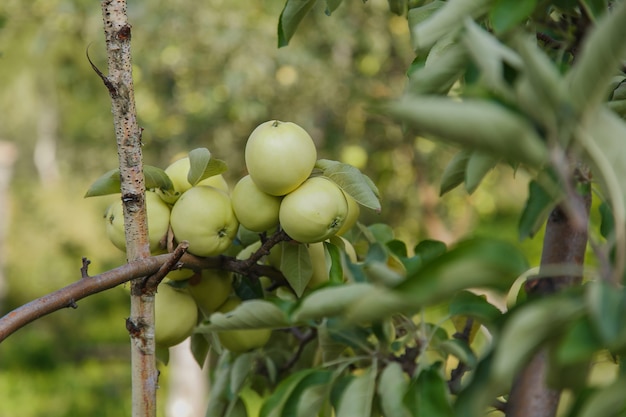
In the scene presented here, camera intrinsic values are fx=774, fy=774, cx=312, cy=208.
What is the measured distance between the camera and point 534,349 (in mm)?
420

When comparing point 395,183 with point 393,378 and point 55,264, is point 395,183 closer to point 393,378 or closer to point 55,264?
point 55,264

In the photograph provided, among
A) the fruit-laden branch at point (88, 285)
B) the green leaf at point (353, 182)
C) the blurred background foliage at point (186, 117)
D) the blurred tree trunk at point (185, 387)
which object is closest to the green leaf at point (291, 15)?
the green leaf at point (353, 182)

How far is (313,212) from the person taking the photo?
77 cm

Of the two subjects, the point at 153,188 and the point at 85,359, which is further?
the point at 85,359

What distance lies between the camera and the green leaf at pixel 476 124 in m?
0.39

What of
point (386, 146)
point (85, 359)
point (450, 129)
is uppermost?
point (450, 129)

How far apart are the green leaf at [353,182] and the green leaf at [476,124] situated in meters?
0.37

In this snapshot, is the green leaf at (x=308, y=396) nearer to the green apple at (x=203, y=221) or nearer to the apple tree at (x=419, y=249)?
the apple tree at (x=419, y=249)

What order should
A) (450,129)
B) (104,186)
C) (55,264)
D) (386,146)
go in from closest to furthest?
(450,129) → (104,186) → (386,146) → (55,264)

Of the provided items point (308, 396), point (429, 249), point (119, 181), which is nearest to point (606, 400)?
point (308, 396)

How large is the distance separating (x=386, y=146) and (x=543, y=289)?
4312 mm

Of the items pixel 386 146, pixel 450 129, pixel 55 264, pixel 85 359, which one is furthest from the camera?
pixel 55 264

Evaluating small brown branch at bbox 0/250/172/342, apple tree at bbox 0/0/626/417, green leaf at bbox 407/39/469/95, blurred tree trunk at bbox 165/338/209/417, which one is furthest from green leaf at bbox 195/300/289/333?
blurred tree trunk at bbox 165/338/209/417

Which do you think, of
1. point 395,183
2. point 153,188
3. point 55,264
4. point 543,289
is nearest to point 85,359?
point 55,264
